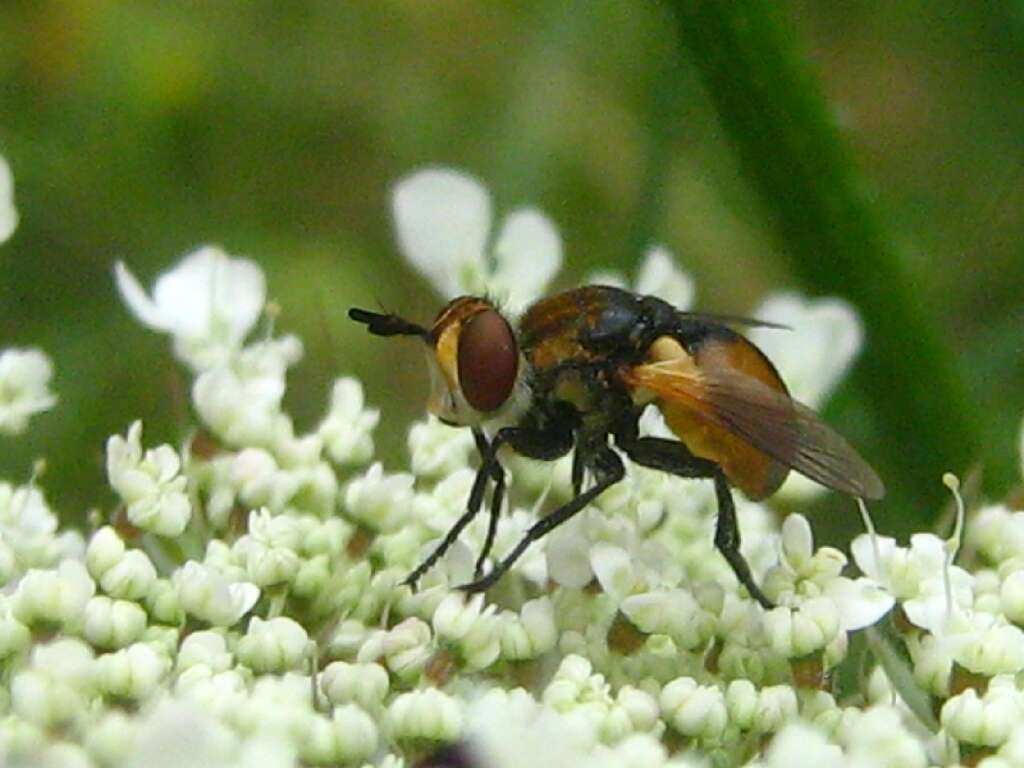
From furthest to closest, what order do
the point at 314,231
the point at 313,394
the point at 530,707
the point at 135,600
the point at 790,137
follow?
the point at 314,231 → the point at 313,394 → the point at 790,137 → the point at 135,600 → the point at 530,707

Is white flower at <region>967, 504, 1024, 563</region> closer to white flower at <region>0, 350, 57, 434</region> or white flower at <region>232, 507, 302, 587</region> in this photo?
white flower at <region>232, 507, 302, 587</region>

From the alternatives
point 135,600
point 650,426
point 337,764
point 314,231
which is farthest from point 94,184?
point 337,764

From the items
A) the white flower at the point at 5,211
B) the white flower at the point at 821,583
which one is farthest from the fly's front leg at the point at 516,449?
the white flower at the point at 5,211

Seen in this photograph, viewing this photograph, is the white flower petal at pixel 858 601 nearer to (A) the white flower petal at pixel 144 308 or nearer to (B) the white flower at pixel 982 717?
(B) the white flower at pixel 982 717

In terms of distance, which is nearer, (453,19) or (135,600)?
(135,600)

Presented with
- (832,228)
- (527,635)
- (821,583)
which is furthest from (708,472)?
(832,228)

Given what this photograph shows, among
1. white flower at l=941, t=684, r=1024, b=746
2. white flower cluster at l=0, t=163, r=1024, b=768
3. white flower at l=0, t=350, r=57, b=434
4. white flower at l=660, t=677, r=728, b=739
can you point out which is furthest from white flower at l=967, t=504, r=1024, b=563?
white flower at l=0, t=350, r=57, b=434

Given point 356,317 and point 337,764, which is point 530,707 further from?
point 356,317
